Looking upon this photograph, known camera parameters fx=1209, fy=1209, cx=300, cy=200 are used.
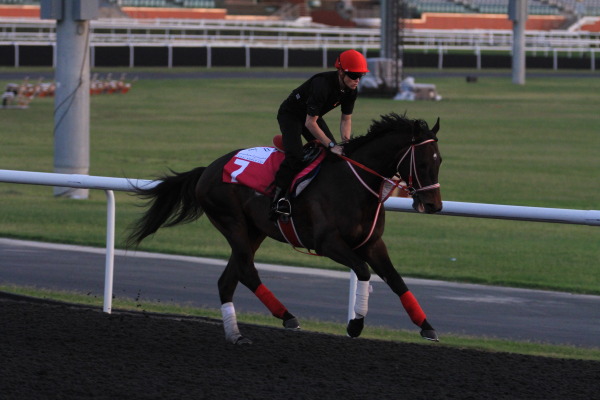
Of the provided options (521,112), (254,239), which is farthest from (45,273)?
(521,112)

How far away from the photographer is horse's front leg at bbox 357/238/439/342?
6207 millimetres

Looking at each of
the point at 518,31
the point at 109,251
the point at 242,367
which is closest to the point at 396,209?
the point at 242,367

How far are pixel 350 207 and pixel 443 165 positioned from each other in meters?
12.3

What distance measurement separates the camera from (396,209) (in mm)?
7324

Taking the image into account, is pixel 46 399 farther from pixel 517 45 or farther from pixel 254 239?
pixel 517 45

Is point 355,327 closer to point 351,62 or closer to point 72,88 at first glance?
point 351,62

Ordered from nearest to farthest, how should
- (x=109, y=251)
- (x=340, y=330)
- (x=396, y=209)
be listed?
(x=396, y=209)
(x=340, y=330)
(x=109, y=251)

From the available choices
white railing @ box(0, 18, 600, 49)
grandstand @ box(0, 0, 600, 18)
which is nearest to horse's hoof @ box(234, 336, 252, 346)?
white railing @ box(0, 18, 600, 49)

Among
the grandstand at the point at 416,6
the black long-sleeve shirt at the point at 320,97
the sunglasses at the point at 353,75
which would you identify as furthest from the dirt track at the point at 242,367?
the grandstand at the point at 416,6

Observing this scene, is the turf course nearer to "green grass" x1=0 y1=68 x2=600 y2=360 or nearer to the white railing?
"green grass" x1=0 y1=68 x2=600 y2=360

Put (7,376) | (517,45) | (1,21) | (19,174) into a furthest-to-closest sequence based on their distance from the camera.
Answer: (1,21)
(517,45)
(19,174)
(7,376)

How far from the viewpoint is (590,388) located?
5.77 m

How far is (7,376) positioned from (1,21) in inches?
1731

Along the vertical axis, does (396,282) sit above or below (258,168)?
below
